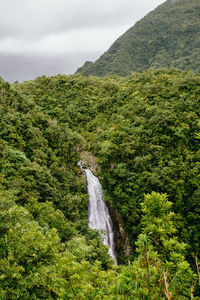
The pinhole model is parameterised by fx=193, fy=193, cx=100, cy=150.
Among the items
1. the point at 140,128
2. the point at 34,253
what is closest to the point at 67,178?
the point at 140,128

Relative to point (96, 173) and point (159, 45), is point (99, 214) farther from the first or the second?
point (159, 45)

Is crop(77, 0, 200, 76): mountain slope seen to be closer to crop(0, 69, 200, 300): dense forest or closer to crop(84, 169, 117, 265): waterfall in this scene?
crop(0, 69, 200, 300): dense forest

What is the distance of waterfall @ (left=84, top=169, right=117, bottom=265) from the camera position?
18562 millimetres

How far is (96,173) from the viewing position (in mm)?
24281

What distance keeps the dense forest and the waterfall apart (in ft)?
2.90

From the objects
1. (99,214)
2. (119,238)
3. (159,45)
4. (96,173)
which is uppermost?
(159,45)

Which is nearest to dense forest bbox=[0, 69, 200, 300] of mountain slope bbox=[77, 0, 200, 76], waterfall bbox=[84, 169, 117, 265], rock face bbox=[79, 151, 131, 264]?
rock face bbox=[79, 151, 131, 264]

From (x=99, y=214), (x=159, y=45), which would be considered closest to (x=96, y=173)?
(x=99, y=214)

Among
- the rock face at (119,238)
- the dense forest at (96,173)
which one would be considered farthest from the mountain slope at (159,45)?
the rock face at (119,238)

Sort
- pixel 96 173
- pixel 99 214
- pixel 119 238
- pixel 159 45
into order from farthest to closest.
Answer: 1. pixel 159 45
2. pixel 96 173
3. pixel 119 238
4. pixel 99 214

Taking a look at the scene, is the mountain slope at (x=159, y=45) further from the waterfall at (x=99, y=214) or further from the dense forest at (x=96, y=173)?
the waterfall at (x=99, y=214)

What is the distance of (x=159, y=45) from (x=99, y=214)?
9866 centimetres

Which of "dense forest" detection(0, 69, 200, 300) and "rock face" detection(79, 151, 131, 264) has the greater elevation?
"dense forest" detection(0, 69, 200, 300)

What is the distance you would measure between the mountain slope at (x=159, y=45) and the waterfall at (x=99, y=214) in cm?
5909
